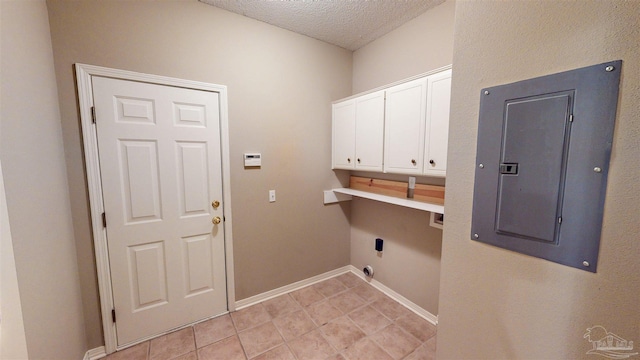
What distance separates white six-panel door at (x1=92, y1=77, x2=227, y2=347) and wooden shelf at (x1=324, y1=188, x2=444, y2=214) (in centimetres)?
122

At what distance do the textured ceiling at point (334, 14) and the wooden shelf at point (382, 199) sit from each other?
5.28 ft

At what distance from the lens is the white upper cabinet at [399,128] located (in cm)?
163

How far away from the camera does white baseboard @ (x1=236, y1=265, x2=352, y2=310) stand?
2.26 metres

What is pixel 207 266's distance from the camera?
2049 millimetres

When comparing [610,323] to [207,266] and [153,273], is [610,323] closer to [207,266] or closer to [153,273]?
[207,266]

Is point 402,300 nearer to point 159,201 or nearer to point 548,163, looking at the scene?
point 548,163


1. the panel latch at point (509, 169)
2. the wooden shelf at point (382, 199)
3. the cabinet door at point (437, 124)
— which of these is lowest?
the wooden shelf at point (382, 199)

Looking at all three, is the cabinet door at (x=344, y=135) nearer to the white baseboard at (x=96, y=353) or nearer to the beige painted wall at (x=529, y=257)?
the beige painted wall at (x=529, y=257)

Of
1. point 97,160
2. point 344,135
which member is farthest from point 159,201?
point 344,135

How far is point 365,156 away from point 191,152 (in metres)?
1.53

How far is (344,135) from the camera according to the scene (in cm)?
246

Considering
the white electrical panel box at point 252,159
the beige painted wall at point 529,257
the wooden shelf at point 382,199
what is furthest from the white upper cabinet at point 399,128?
the white electrical panel box at point 252,159

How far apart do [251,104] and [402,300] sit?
7.84ft

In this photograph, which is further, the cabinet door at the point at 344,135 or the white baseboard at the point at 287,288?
the cabinet door at the point at 344,135
